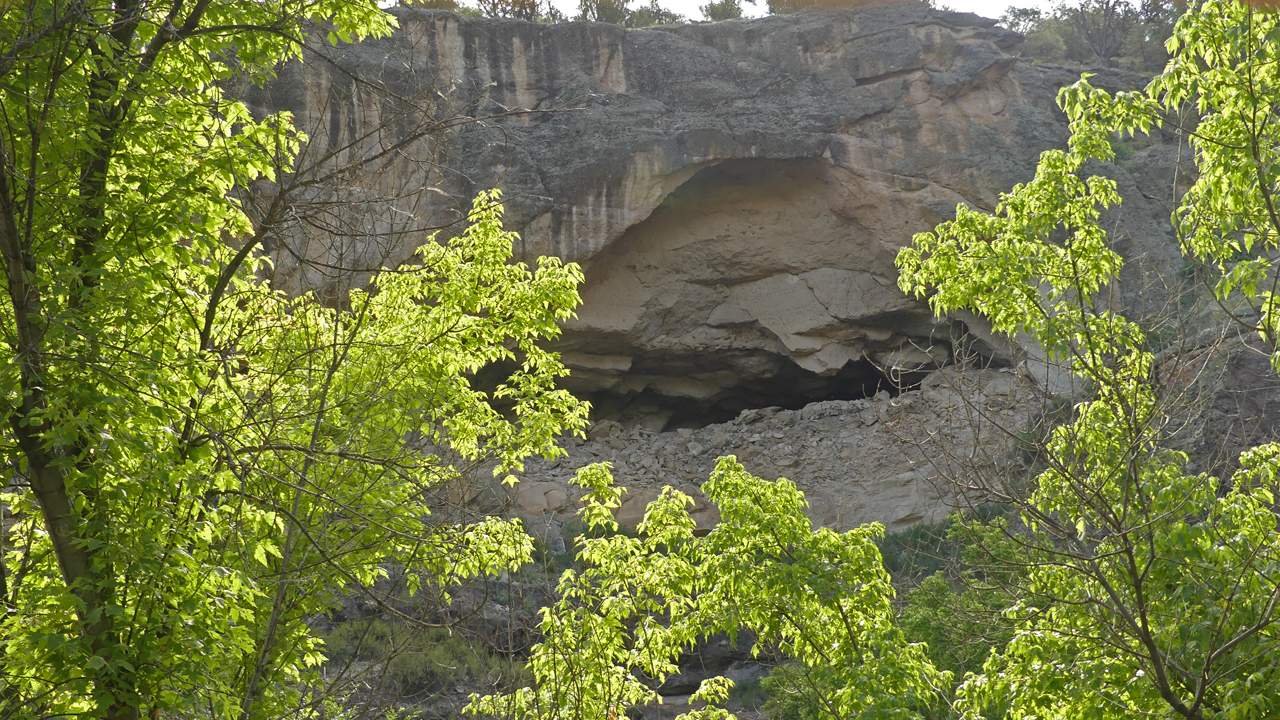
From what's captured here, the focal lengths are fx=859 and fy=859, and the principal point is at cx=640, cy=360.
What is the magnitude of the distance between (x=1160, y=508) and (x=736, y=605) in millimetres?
3207

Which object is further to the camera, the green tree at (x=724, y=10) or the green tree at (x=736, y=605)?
the green tree at (x=724, y=10)

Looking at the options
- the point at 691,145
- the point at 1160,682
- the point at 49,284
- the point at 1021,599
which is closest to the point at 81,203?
the point at 49,284

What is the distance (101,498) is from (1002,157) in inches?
867

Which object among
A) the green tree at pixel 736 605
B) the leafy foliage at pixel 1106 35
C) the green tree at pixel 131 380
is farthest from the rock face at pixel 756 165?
the green tree at pixel 131 380

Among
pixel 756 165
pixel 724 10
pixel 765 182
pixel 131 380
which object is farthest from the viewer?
pixel 724 10

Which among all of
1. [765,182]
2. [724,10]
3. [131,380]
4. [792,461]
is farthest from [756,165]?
[131,380]

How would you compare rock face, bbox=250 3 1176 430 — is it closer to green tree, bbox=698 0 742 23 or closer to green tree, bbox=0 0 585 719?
green tree, bbox=698 0 742 23

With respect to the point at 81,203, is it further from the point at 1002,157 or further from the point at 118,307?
the point at 1002,157

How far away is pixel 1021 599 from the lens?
5.53m

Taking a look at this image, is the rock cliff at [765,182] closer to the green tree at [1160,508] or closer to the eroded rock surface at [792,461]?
the eroded rock surface at [792,461]

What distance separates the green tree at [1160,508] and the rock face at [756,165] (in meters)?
15.7

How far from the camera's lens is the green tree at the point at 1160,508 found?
3.94 meters

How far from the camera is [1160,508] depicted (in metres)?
4.37

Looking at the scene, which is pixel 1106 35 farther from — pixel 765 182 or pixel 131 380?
pixel 131 380
